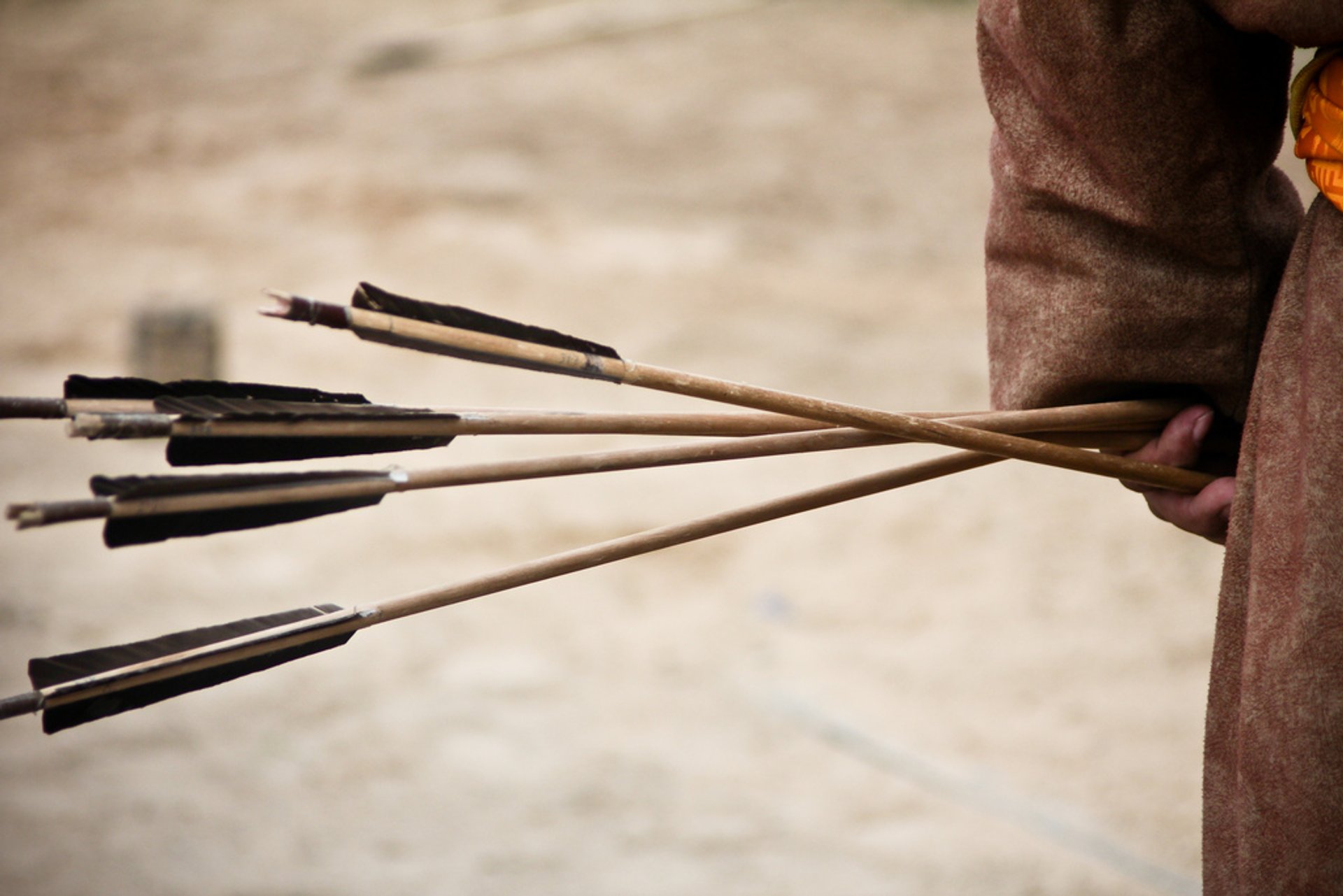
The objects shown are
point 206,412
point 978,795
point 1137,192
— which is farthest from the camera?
point 978,795

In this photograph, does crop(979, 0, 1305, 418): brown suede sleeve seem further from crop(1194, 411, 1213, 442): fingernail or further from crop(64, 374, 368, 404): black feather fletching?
crop(64, 374, 368, 404): black feather fletching

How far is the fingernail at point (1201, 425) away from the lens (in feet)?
2.92

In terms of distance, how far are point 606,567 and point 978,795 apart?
4.10 ft

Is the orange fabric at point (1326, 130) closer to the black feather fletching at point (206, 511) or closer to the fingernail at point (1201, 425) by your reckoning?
the fingernail at point (1201, 425)

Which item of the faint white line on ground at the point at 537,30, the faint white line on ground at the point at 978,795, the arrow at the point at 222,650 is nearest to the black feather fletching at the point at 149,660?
the arrow at the point at 222,650

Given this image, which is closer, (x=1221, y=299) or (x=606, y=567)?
(x=1221, y=299)

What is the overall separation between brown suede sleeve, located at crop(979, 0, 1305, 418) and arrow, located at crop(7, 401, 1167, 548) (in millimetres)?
49

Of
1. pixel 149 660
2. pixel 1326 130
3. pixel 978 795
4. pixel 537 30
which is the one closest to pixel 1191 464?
pixel 1326 130

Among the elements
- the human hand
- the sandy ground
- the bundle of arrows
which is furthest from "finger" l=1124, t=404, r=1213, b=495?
the sandy ground

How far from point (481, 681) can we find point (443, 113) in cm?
446

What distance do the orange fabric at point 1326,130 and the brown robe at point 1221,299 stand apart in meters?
0.02

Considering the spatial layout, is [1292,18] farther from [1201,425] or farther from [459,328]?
[459,328]

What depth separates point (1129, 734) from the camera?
2564 millimetres

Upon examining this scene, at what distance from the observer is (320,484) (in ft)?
2.27
